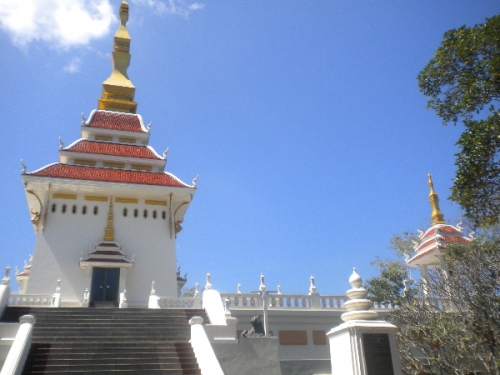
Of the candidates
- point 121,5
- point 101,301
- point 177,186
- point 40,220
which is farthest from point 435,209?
point 121,5

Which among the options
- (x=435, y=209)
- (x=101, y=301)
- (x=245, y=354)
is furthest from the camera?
(x=435, y=209)

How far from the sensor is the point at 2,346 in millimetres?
12016

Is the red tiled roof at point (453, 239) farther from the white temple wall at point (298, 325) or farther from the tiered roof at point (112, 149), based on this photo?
the tiered roof at point (112, 149)

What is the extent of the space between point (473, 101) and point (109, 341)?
10709 mm

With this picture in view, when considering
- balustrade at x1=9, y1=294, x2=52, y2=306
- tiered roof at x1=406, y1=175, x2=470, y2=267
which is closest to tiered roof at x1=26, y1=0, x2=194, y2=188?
balustrade at x1=9, y1=294, x2=52, y2=306

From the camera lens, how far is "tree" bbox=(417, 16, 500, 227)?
31.2ft

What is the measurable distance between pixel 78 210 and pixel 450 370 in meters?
16.1

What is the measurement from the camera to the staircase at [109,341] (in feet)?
36.6

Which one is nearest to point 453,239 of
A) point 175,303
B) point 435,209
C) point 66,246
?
point 435,209

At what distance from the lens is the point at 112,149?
78.2ft

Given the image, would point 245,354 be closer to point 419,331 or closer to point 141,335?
point 141,335

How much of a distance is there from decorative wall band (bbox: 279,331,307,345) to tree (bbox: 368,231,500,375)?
3275mm

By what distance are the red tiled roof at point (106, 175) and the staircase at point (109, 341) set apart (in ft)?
24.7

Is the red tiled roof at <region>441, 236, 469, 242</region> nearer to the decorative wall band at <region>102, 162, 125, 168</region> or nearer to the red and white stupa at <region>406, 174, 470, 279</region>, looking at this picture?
the red and white stupa at <region>406, 174, 470, 279</region>
